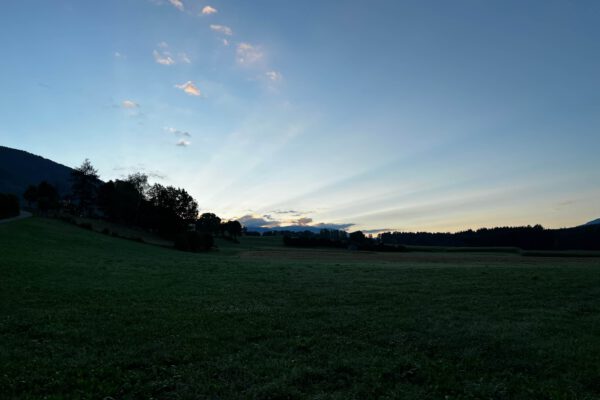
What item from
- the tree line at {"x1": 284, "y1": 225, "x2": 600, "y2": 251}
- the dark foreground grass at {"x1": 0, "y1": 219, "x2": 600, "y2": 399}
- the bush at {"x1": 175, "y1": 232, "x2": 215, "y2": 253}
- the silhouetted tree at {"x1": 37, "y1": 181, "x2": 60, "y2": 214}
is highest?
the silhouetted tree at {"x1": 37, "y1": 181, "x2": 60, "y2": 214}

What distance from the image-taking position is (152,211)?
126 meters

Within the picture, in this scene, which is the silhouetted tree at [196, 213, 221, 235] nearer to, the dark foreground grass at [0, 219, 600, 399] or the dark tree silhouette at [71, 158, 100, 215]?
the dark tree silhouette at [71, 158, 100, 215]

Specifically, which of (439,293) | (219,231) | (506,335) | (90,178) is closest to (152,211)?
(90,178)

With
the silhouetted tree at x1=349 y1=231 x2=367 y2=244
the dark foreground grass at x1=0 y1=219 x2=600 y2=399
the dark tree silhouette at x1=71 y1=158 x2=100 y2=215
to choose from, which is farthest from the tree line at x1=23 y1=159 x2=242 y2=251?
the dark foreground grass at x1=0 y1=219 x2=600 y2=399

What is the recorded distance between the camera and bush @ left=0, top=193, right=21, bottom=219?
238 ft

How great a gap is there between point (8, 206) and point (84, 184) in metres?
62.1

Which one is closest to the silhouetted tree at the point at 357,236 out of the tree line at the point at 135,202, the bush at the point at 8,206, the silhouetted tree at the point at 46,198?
the tree line at the point at 135,202

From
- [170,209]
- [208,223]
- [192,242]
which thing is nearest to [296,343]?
[192,242]

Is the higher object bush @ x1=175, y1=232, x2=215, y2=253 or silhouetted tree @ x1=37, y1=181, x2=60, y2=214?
silhouetted tree @ x1=37, y1=181, x2=60, y2=214

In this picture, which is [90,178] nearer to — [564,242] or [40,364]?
[40,364]

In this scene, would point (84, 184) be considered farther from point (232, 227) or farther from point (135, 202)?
point (232, 227)

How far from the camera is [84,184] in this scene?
133000 mm

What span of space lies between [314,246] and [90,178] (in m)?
93.0

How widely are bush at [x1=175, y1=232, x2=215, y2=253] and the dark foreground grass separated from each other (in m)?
72.6
